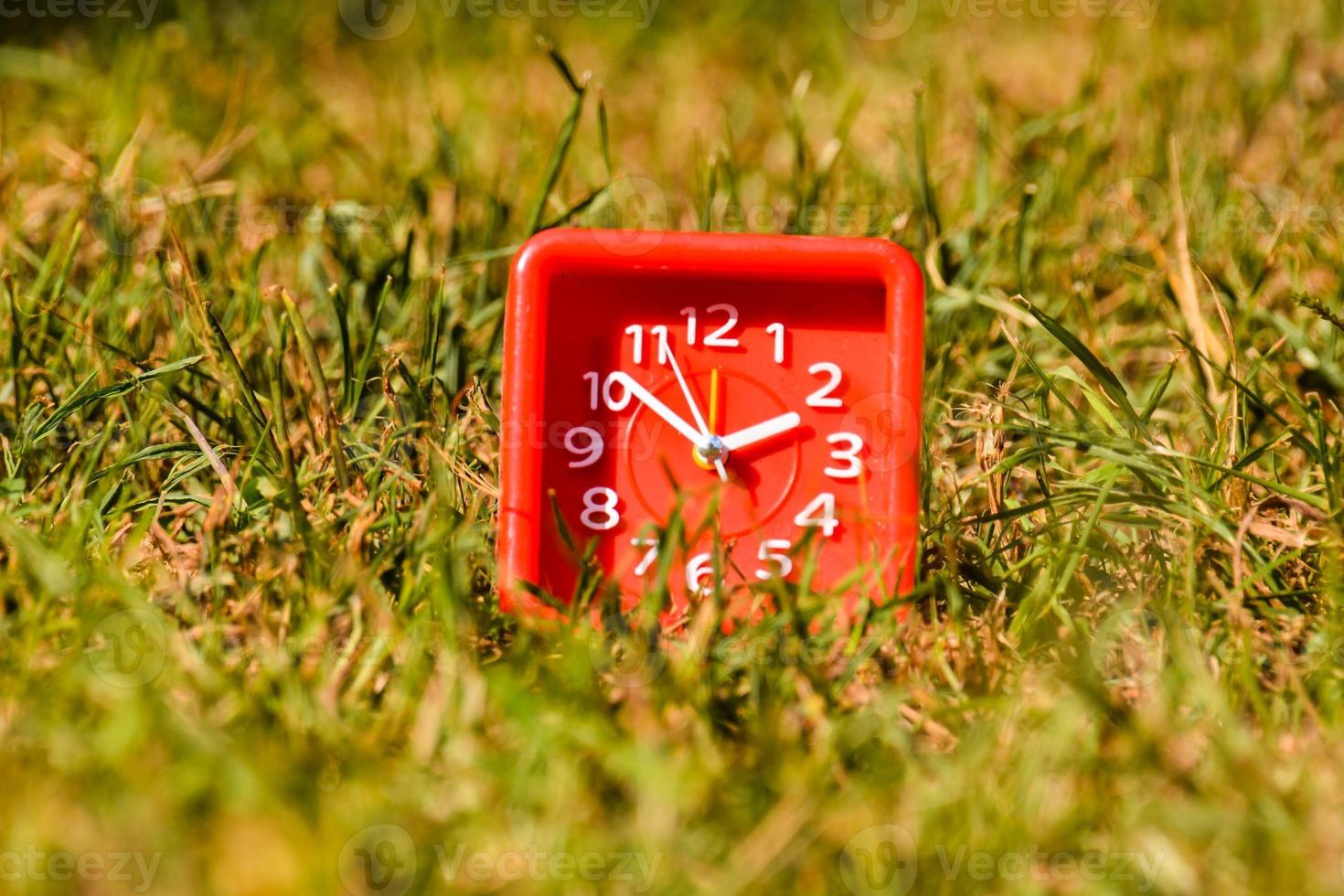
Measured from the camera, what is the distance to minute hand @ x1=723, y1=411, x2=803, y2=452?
1525mm

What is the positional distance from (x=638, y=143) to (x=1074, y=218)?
93 centimetres

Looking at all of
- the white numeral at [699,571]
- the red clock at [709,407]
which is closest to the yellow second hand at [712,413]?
the red clock at [709,407]

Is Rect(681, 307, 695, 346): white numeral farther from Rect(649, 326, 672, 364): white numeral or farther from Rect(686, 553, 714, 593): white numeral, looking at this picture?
Rect(686, 553, 714, 593): white numeral

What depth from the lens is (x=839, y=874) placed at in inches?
44.3

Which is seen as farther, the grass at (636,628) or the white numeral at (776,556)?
the white numeral at (776,556)

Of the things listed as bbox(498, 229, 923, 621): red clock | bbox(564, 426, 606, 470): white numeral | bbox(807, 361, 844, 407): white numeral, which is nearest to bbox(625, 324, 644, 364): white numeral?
bbox(498, 229, 923, 621): red clock

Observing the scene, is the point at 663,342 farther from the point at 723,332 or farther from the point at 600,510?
the point at 600,510

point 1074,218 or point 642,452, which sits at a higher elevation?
point 1074,218

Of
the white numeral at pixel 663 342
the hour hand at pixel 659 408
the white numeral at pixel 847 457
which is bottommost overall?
the white numeral at pixel 847 457

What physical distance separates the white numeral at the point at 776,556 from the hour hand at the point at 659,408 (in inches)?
5.8

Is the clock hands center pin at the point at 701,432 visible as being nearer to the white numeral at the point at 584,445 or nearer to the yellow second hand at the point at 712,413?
the yellow second hand at the point at 712,413

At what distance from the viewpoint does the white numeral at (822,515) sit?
1.52 meters

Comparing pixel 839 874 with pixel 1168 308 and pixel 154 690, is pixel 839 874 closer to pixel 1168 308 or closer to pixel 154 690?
pixel 154 690

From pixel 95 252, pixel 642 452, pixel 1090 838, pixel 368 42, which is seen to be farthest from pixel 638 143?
pixel 1090 838
